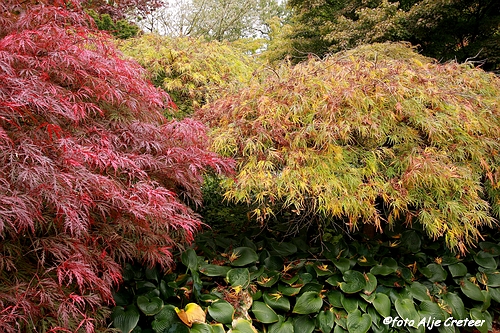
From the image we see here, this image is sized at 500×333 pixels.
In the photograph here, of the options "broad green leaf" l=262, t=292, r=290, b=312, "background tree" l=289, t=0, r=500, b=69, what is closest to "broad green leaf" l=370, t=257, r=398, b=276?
"broad green leaf" l=262, t=292, r=290, b=312

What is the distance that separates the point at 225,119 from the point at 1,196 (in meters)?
2.00

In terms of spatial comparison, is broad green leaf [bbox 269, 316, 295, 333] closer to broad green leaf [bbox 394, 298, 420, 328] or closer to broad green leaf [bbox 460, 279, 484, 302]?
broad green leaf [bbox 394, 298, 420, 328]

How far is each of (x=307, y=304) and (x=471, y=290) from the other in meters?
1.50

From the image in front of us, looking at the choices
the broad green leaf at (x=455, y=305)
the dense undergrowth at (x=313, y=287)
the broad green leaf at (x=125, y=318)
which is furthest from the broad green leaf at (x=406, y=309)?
the broad green leaf at (x=125, y=318)

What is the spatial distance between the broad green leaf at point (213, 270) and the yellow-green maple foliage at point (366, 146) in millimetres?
545

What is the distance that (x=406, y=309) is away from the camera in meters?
2.92

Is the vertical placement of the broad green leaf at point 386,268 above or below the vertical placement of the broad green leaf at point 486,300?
above

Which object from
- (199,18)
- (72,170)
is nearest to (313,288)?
(72,170)

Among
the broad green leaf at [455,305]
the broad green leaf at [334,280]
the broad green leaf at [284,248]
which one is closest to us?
the broad green leaf at [334,280]

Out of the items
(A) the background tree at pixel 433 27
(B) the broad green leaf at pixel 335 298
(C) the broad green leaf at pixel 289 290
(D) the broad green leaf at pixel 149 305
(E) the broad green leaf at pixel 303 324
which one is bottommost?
(E) the broad green leaf at pixel 303 324

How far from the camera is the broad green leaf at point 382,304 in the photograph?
2883 mm

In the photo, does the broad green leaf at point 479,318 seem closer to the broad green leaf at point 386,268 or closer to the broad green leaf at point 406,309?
the broad green leaf at point 406,309

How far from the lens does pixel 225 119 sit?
10.9 ft

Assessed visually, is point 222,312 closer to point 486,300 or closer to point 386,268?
point 386,268
